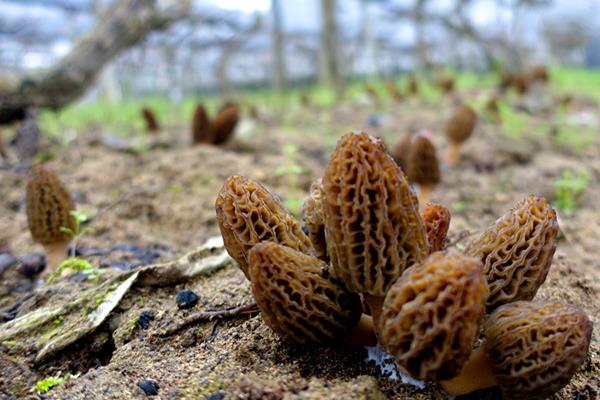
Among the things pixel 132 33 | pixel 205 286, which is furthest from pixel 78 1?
pixel 205 286

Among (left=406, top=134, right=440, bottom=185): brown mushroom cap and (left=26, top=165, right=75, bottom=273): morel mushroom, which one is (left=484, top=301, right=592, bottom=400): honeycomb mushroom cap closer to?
(left=26, top=165, right=75, bottom=273): morel mushroom

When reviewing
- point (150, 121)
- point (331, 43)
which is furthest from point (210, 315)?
point (331, 43)

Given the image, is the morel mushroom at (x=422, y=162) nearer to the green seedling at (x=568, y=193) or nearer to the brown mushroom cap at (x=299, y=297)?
the green seedling at (x=568, y=193)

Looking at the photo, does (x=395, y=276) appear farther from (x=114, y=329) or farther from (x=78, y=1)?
(x=78, y=1)

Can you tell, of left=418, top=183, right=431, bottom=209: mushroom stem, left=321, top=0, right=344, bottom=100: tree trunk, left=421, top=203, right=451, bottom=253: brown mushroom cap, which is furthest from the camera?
left=321, top=0, right=344, bottom=100: tree trunk

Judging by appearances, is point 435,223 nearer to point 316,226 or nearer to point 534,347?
point 316,226

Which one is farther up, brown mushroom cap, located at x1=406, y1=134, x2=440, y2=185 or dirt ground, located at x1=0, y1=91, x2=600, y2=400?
brown mushroom cap, located at x1=406, y1=134, x2=440, y2=185

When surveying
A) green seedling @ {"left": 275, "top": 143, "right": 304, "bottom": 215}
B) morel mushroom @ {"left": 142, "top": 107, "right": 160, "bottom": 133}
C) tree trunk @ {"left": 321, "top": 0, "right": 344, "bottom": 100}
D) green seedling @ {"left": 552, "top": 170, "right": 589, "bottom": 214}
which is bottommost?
green seedling @ {"left": 552, "top": 170, "right": 589, "bottom": 214}

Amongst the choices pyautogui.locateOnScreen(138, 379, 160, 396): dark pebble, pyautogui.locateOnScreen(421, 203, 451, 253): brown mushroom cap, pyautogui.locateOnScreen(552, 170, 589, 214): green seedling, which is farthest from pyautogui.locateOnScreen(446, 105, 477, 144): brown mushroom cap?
pyautogui.locateOnScreen(138, 379, 160, 396): dark pebble

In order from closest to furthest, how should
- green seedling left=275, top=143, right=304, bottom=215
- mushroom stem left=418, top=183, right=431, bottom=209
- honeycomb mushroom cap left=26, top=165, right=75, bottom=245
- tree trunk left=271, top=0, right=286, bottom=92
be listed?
honeycomb mushroom cap left=26, top=165, right=75, bottom=245 → green seedling left=275, top=143, right=304, bottom=215 → mushroom stem left=418, top=183, right=431, bottom=209 → tree trunk left=271, top=0, right=286, bottom=92
